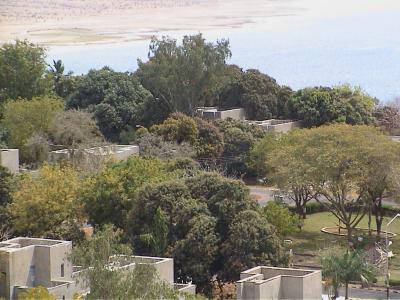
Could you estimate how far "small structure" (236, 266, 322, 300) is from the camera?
2558 cm

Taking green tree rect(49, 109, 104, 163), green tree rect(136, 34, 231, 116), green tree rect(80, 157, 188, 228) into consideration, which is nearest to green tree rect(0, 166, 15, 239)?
green tree rect(80, 157, 188, 228)

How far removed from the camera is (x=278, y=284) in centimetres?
2633

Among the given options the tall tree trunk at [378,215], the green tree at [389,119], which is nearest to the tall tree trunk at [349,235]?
the tall tree trunk at [378,215]

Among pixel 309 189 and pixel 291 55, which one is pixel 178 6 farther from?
pixel 309 189

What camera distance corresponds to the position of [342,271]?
101ft

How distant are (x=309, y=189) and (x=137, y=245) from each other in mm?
10737

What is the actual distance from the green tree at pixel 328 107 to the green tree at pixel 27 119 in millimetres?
11684

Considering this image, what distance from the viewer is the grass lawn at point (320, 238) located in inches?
1499

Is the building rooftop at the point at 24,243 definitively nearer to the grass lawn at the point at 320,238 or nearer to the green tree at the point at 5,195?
the green tree at the point at 5,195

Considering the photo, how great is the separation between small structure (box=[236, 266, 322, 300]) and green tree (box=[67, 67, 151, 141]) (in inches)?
1029

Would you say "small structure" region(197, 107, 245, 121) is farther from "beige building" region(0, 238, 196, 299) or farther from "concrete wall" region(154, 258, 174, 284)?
"concrete wall" region(154, 258, 174, 284)

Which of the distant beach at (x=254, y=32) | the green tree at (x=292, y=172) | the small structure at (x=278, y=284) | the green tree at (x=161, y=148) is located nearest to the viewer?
the small structure at (x=278, y=284)

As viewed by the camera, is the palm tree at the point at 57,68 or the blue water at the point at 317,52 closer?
the palm tree at the point at 57,68

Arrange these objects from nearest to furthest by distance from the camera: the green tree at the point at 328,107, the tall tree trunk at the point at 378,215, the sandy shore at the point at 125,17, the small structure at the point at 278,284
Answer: the small structure at the point at 278,284
the tall tree trunk at the point at 378,215
the green tree at the point at 328,107
the sandy shore at the point at 125,17
